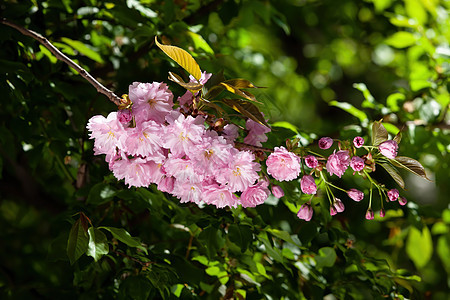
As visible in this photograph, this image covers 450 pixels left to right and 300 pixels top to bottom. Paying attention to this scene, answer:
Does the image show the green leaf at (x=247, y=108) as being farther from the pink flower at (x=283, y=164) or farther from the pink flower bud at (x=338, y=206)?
the pink flower bud at (x=338, y=206)

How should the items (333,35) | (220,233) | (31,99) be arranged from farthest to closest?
1. (333,35)
2. (31,99)
3. (220,233)

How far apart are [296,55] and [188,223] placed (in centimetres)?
225

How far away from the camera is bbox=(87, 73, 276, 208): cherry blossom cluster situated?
2.42ft

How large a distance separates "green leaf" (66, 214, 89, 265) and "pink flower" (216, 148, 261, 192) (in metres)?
0.31

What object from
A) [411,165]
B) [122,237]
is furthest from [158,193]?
[411,165]

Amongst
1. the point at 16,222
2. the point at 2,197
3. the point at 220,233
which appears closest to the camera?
the point at 220,233

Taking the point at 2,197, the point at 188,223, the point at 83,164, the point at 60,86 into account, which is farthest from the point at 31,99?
the point at 2,197

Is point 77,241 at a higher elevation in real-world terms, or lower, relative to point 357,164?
lower

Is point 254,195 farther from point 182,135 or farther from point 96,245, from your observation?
point 96,245

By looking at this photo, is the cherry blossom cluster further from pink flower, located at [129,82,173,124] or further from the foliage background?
the foliage background

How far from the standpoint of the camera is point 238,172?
778mm

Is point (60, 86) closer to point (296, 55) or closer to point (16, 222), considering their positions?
point (16, 222)

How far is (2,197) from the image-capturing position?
1891mm

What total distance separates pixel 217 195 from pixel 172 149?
0.13 meters
